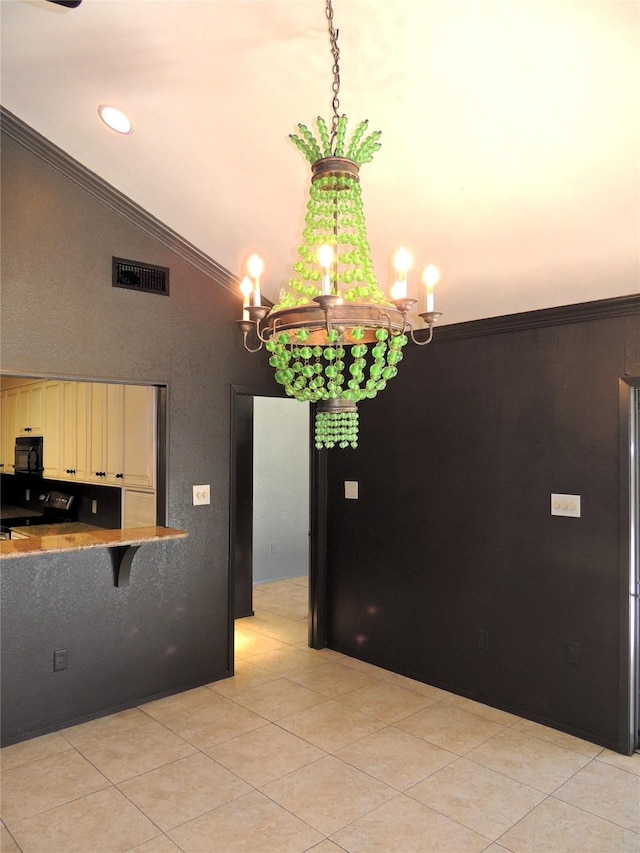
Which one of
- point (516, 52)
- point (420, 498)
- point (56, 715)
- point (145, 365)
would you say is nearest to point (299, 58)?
point (516, 52)

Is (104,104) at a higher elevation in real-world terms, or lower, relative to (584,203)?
higher

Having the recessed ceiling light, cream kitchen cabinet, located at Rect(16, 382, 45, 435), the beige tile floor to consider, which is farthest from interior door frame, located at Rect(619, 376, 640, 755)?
cream kitchen cabinet, located at Rect(16, 382, 45, 435)

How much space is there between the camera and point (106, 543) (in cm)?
327

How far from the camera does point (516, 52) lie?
6.97 feet

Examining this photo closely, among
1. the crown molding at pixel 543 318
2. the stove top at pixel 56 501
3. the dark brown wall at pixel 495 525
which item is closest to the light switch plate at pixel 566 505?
the dark brown wall at pixel 495 525

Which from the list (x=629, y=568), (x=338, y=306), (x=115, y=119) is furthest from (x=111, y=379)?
(x=629, y=568)

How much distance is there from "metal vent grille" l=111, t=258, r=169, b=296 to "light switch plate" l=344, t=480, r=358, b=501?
1856mm

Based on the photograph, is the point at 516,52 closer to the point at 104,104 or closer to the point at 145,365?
the point at 104,104

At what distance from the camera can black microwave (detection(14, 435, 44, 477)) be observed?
5.62 meters

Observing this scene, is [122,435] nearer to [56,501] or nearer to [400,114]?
[56,501]

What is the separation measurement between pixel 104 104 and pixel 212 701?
3339mm

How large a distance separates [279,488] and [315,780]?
3985 millimetres

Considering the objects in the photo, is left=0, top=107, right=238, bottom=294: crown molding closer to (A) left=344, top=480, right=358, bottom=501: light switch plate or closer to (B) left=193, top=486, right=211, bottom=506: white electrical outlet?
(B) left=193, top=486, right=211, bottom=506: white electrical outlet

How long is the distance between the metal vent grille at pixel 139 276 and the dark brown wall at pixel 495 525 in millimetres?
1626
